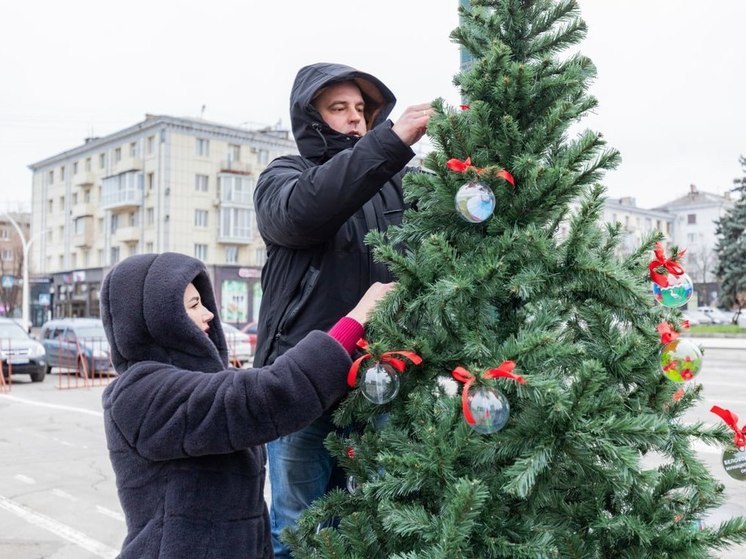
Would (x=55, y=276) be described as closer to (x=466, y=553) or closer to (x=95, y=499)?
(x=95, y=499)

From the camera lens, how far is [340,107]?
2.24 metres

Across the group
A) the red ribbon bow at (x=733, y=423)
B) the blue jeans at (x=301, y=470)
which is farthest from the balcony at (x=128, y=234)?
the red ribbon bow at (x=733, y=423)

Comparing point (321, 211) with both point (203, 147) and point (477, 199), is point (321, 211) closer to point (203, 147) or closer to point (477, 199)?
point (477, 199)

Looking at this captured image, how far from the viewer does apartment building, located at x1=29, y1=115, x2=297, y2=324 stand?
44250 mm

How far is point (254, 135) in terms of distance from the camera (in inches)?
1842

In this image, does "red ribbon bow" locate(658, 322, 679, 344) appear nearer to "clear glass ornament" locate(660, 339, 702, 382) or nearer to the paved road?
"clear glass ornament" locate(660, 339, 702, 382)

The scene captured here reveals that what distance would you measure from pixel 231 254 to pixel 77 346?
29008mm

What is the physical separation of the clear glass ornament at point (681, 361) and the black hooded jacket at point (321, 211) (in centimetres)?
77

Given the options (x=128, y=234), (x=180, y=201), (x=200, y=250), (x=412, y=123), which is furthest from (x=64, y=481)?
(x=128, y=234)

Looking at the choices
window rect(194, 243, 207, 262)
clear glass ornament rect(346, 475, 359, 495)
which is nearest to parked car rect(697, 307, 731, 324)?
window rect(194, 243, 207, 262)

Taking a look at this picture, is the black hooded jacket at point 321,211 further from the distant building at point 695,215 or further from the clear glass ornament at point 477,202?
the distant building at point 695,215

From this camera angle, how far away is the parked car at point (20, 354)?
16552 mm

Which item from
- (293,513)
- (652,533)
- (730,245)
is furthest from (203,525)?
(730,245)

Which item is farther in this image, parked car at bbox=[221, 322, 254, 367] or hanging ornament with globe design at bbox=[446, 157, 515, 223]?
parked car at bbox=[221, 322, 254, 367]
